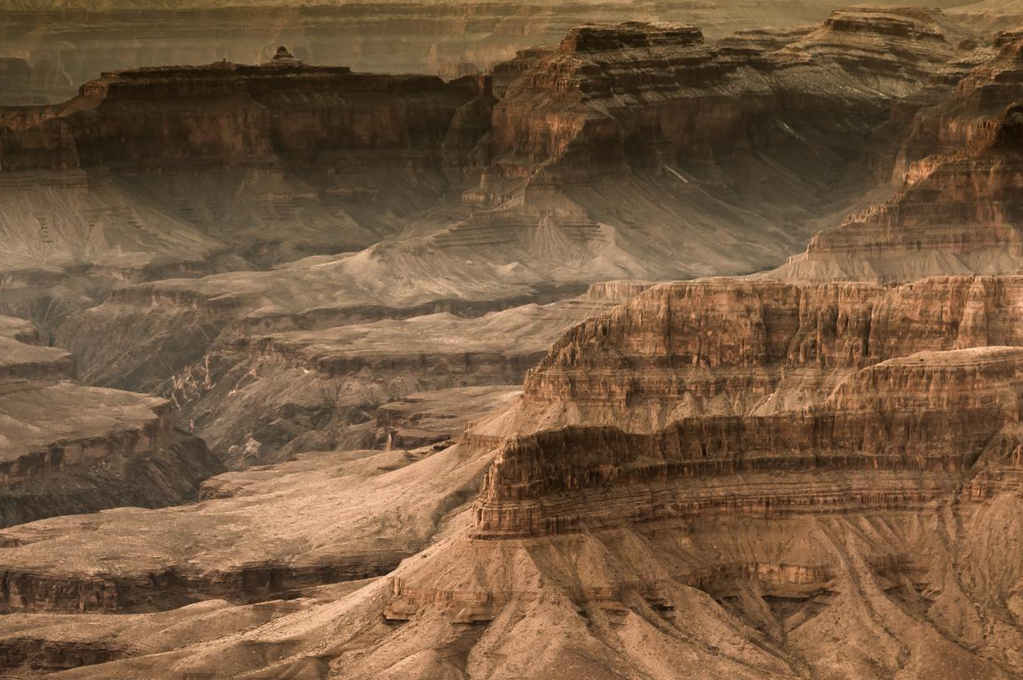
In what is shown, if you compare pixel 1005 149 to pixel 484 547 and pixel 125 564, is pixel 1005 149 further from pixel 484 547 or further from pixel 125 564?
pixel 484 547

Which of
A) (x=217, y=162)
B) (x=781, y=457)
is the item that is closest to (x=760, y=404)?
(x=781, y=457)

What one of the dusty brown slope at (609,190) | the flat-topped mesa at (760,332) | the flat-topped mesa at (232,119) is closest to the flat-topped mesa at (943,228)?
the dusty brown slope at (609,190)

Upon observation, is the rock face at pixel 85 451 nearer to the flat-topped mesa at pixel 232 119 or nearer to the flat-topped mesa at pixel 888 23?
the flat-topped mesa at pixel 232 119

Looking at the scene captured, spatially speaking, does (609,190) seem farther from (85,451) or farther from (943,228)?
(85,451)

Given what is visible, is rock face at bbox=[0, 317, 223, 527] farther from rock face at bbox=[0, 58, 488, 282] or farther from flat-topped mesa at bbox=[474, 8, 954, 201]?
flat-topped mesa at bbox=[474, 8, 954, 201]

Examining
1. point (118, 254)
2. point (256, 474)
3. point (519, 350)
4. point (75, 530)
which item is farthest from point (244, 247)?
point (75, 530)

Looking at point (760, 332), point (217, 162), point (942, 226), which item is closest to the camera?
point (760, 332)

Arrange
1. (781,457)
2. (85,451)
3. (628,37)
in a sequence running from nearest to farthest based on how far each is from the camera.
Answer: (781,457) < (85,451) < (628,37)

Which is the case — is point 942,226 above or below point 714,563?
above
